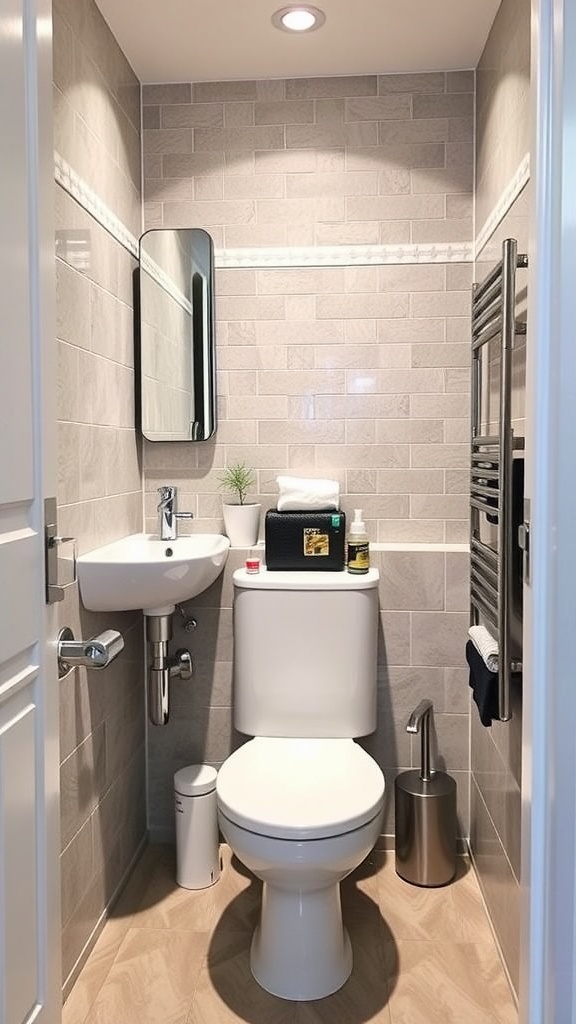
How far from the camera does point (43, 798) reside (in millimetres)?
1210

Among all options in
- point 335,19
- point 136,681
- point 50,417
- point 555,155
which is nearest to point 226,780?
point 136,681

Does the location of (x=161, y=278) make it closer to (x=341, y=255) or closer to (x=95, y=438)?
Answer: (x=341, y=255)

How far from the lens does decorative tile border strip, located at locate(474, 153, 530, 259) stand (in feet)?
5.96

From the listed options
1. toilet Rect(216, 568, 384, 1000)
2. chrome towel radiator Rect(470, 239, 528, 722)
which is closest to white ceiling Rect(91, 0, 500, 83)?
chrome towel radiator Rect(470, 239, 528, 722)

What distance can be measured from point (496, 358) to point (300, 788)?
3.89ft

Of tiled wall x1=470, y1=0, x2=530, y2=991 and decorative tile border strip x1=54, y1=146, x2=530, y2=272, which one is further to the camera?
decorative tile border strip x1=54, y1=146, x2=530, y2=272

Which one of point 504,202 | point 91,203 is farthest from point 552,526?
point 91,203

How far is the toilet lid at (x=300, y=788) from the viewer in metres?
1.75

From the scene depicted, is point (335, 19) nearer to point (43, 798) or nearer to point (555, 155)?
point (555, 155)

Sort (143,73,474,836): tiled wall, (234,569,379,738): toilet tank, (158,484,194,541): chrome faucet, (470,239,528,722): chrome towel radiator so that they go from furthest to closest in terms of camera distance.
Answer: (143,73,474,836): tiled wall → (158,484,194,541): chrome faucet → (234,569,379,738): toilet tank → (470,239,528,722): chrome towel radiator

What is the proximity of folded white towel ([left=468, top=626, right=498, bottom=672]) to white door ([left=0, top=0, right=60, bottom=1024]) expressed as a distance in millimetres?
981

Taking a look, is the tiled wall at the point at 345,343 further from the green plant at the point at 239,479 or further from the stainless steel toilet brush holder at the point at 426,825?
the stainless steel toilet brush holder at the point at 426,825

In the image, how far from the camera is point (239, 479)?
2564 mm

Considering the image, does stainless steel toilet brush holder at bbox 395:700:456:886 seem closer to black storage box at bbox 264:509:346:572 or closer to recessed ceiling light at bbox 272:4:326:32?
black storage box at bbox 264:509:346:572
